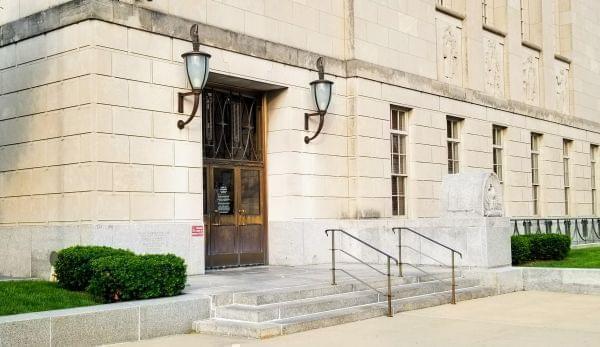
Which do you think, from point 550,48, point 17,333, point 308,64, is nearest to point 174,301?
point 17,333

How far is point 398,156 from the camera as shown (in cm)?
2020

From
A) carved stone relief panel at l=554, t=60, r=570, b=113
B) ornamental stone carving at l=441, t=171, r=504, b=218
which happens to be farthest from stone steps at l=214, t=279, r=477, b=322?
carved stone relief panel at l=554, t=60, r=570, b=113

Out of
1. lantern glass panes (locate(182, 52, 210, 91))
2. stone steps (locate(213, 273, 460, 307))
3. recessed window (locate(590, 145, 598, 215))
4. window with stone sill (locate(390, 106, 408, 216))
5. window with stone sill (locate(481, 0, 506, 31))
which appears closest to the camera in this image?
stone steps (locate(213, 273, 460, 307))

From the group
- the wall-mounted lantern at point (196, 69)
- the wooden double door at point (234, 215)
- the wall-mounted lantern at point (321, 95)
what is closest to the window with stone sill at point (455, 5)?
the wall-mounted lantern at point (321, 95)

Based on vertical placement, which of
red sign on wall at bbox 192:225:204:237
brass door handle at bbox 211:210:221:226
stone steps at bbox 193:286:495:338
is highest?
brass door handle at bbox 211:210:221:226

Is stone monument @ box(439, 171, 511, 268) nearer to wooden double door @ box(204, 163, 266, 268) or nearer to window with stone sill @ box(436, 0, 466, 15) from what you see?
wooden double door @ box(204, 163, 266, 268)

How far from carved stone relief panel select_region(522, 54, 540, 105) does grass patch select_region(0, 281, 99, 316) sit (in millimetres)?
19784

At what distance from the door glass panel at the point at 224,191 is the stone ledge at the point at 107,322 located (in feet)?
17.0

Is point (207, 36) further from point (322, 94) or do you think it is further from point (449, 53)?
point (449, 53)

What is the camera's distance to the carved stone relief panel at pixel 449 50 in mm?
22180

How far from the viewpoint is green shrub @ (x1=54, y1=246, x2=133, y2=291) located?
11119 mm

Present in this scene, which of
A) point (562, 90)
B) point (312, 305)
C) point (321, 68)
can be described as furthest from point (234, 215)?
point (562, 90)

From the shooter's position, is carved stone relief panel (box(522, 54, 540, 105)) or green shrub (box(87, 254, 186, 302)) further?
carved stone relief panel (box(522, 54, 540, 105))

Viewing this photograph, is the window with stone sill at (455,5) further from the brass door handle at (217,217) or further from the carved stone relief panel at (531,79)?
the brass door handle at (217,217)
